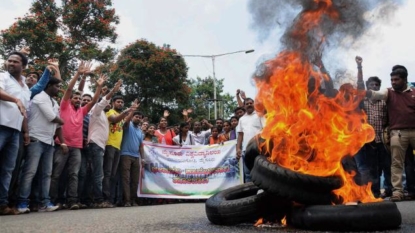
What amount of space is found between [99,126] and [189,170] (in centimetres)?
277

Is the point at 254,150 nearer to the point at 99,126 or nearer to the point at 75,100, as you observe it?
the point at 99,126

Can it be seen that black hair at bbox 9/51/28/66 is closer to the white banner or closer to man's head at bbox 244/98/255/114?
the white banner

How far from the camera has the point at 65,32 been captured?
27828 millimetres

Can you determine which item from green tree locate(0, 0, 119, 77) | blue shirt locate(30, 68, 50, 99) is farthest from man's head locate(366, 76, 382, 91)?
green tree locate(0, 0, 119, 77)

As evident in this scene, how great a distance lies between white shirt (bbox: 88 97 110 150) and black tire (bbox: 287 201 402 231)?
493 cm

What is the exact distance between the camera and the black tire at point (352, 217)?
12.3ft

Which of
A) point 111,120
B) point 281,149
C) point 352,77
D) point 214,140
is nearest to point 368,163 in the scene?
point 352,77

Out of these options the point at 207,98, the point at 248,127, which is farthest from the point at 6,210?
the point at 207,98

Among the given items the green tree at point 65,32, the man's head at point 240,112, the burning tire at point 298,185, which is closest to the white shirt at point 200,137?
the man's head at point 240,112

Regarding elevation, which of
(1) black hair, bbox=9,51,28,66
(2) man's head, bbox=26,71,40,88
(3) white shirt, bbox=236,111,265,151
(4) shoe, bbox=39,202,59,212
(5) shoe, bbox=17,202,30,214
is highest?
(1) black hair, bbox=9,51,28,66

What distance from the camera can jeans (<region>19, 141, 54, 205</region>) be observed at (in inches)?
250

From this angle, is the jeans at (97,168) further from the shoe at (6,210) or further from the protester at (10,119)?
the shoe at (6,210)

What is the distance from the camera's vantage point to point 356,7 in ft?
18.1

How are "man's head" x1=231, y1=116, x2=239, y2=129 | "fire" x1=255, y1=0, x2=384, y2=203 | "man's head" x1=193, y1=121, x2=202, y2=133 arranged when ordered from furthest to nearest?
1. "man's head" x1=193, y1=121, x2=202, y2=133
2. "man's head" x1=231, y1=116, x2=239, y2=129
3. "fire" x1=255, y1=0, x2=384, y2=203
